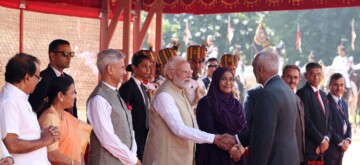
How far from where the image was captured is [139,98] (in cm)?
816

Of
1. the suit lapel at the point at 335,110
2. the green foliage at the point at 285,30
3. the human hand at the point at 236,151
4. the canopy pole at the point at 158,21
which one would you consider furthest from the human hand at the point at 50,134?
the green foliage at the point at 285,30

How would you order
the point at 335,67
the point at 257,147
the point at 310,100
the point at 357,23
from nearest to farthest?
the point at 257,147 < the point at 310,100 < the point at 335,67 < the point at 357,23

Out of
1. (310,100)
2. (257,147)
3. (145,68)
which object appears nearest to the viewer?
(257,147)

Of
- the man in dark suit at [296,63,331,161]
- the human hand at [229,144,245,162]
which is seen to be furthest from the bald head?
the man in dark suit at [296,63,331,161]

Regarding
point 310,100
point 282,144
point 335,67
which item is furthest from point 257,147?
point 335,67

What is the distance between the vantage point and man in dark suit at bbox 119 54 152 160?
8.13 meters

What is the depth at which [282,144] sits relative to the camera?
6.50 m

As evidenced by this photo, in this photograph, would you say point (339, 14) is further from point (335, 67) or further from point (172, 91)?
point (172, 91)

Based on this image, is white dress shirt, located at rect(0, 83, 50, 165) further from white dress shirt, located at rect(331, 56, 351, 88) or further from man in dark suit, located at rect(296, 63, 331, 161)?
white dress shirt, located at rect(331, 56, 351, 88)

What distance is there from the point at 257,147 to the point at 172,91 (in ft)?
3.52

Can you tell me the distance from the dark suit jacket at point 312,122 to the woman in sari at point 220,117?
5.63 feet

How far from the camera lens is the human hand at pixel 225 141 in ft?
23.6

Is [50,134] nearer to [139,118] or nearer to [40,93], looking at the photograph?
[40,93]

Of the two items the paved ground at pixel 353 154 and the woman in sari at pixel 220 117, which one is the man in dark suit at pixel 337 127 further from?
the paved ground at pixel 353 154
